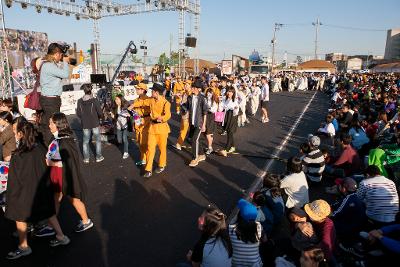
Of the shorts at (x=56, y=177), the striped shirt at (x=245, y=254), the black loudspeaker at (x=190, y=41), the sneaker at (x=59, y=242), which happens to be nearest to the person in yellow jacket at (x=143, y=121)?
the shorts at (x=56, y=177)

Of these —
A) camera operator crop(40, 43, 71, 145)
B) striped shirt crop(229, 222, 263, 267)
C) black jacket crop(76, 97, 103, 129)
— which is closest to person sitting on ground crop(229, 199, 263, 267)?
striped shirt crop(229, 222, 263, 267)

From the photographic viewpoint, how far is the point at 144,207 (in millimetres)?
5082

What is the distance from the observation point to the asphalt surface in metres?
3.80

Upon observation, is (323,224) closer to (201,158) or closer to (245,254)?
(245,254)

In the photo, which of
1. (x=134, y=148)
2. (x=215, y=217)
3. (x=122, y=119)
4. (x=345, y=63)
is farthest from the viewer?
(x=345, y=63)

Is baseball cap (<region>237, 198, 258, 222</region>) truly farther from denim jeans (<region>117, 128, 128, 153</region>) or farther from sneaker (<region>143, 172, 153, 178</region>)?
denim jeans (<region>117, 128, 128, 153</region>)

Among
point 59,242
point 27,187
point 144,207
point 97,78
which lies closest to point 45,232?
point 59,242

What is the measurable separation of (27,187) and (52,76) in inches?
98.1

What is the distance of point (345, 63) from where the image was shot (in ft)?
374

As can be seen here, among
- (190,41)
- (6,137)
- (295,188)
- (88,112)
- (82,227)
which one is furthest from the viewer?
(190,41)

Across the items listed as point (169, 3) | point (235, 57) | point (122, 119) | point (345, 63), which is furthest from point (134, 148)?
point (345, 63)

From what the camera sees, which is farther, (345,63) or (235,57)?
Answer: (345,63)

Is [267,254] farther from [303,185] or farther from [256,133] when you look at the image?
[256,133]

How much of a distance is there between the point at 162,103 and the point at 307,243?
13.1ft
